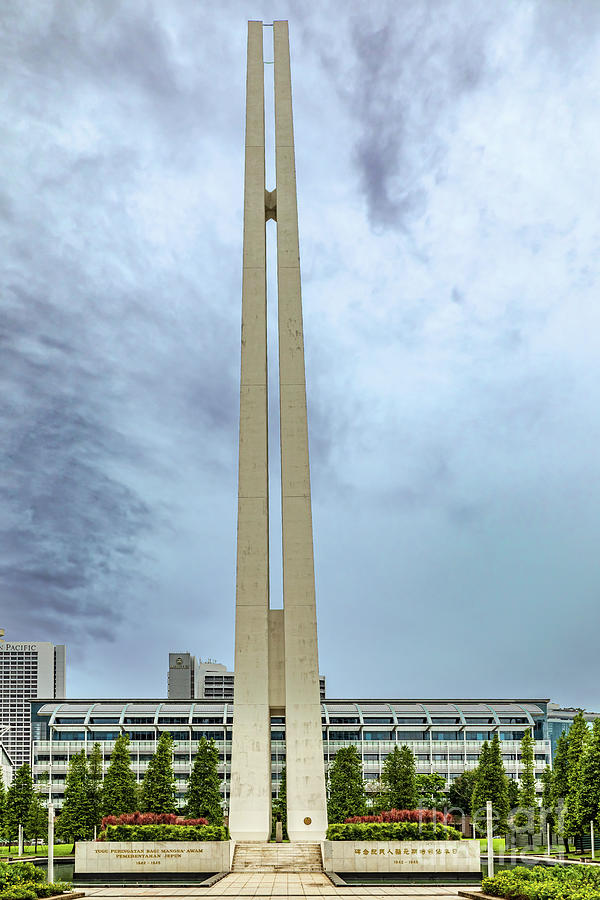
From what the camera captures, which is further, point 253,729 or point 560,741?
point 560,741

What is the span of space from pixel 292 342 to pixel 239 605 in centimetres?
1181

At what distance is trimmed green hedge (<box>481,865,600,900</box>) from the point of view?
18275 mm

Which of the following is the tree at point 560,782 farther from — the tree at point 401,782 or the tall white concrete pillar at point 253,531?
the tall white concrete pillar at point 253,531

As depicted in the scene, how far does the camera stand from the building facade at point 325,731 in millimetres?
72188

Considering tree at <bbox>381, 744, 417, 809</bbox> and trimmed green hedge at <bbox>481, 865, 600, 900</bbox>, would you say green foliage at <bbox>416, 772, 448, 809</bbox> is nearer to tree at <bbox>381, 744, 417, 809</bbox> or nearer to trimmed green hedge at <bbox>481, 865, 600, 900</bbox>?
tree at <bbox>381, 744, 417, 809</bbox>

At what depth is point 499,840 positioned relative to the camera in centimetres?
5728

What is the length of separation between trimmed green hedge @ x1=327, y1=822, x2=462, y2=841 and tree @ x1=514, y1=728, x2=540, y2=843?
2283 centimetres

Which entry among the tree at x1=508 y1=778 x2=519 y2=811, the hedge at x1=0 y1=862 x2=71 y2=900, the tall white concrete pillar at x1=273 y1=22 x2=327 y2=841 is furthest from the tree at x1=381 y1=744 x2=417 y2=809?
the hedge at x1=0 y1=862 x2=71 y2=900

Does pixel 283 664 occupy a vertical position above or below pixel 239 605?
below

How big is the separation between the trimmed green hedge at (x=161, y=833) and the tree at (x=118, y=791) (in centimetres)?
1716

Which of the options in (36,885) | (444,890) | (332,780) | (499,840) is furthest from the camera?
(499,840)

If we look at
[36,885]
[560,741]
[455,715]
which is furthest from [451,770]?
[36,885]

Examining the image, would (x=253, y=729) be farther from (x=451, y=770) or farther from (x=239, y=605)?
(x=451, y=770)

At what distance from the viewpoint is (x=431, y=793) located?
63906 millimetres
